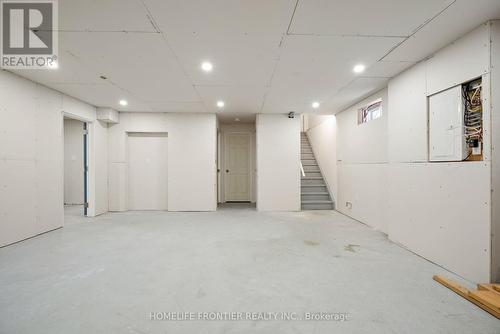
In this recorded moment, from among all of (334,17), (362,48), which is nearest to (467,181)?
(362,48)

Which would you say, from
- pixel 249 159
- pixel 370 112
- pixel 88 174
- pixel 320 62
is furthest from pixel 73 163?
pixel 370 112

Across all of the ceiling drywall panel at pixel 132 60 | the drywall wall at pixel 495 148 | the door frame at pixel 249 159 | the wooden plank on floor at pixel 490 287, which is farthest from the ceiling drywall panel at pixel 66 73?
the wooden plank on floor at pixel 490 287

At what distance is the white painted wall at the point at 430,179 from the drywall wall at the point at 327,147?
1.73 m

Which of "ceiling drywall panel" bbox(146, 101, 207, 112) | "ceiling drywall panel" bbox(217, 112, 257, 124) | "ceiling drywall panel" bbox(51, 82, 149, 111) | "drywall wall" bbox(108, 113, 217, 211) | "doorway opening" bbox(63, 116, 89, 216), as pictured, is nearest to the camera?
"ceiling drywall panel" bbox(51, 82, 149, 111)

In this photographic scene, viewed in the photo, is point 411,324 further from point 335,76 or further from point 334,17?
point 335,76

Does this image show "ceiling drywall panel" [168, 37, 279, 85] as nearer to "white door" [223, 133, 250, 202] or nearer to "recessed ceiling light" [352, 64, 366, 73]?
"recessed ceiling light" [352, 64, 366, 73]

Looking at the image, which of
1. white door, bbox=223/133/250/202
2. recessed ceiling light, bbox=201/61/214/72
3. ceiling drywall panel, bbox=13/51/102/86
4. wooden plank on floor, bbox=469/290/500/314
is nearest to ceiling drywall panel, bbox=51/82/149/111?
ceiling drywall panel, bbox=13/51/102/86

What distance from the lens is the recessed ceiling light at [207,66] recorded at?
129 inches

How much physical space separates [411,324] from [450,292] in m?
0.84

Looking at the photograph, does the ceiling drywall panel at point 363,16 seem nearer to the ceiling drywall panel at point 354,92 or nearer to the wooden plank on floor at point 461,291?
the ceiling drywall panel at point 354,92

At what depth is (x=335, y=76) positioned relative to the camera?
12.3ft

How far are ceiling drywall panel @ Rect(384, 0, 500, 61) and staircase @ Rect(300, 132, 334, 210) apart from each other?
436cm

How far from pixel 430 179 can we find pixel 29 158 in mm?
6197

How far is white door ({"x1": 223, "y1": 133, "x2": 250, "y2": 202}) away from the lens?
812 centimetres
